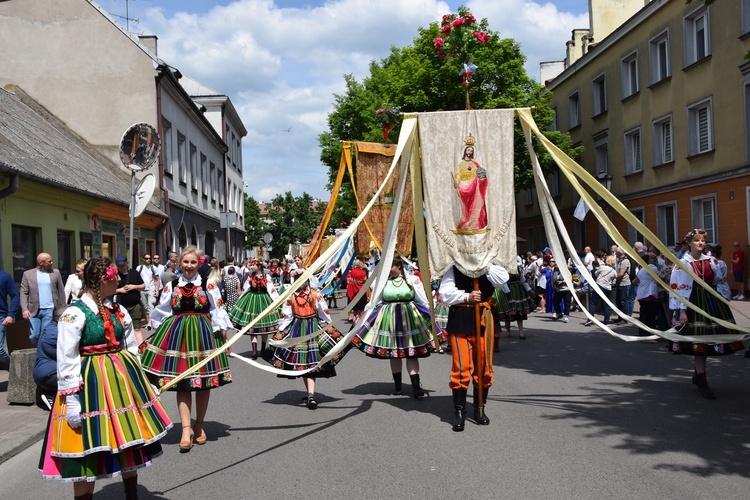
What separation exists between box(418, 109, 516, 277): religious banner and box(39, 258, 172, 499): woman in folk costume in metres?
3.29

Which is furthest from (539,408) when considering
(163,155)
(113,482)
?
(163,155)

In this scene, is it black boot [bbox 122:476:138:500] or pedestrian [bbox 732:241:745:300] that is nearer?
black boot [bbox 122:476:138:500]

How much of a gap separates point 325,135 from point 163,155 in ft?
59.9

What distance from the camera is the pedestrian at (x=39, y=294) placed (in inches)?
408

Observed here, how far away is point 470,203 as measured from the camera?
270 inches

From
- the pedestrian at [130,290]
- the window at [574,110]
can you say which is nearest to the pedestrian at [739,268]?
the window at [574,110]

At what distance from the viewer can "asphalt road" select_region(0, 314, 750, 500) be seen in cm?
491

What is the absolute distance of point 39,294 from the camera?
10406 millimetres

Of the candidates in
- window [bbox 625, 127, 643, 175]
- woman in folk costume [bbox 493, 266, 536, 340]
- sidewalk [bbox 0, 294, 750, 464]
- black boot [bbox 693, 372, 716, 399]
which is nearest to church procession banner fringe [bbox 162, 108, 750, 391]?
black boot [bbox 693, 372, 716, 399]

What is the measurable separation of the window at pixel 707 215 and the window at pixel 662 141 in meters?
2.23

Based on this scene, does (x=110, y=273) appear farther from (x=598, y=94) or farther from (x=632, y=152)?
(x=598, y=94)

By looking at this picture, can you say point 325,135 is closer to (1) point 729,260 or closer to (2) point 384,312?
(1) point 729,260

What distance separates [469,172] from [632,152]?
2235 centimetres

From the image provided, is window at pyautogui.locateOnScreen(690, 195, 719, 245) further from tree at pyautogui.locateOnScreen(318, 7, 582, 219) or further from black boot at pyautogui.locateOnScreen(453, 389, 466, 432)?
black boot at pyautogui.locateOnScreen(453, 389, 466, 432)
